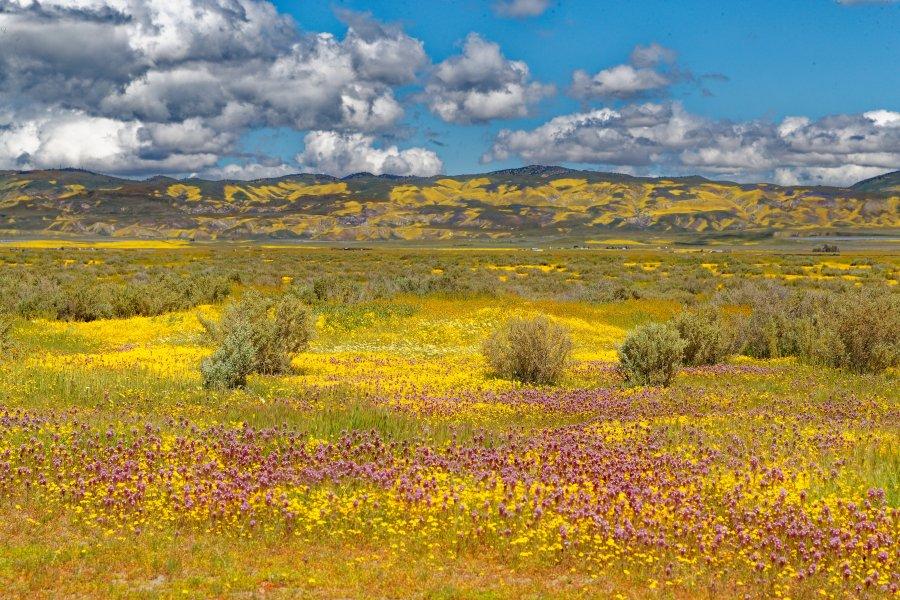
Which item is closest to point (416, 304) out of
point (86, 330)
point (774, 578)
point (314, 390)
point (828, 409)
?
point (86, 330)

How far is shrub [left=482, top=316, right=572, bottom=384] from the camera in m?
19.7

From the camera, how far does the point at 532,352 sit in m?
19.7

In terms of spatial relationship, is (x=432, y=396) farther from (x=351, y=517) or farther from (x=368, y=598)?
(x=368, y=598)

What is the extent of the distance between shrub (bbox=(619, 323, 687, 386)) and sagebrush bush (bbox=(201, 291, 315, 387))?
9371 mm

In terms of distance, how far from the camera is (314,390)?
53.6ft

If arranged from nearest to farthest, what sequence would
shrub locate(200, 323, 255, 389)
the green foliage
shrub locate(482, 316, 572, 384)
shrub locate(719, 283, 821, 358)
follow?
1. shrub locate(200, 323, 255, 389)
2. shrub locate(482, 316, 572, 384)
3. shrub locate(719, 283, 821, 358)
4. the green foliage

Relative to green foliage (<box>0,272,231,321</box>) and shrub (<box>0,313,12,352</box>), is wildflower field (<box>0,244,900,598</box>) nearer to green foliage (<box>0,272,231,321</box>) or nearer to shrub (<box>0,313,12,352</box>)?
shrub (<box>0,313,12,352</box>)

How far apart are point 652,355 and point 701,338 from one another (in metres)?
4.84

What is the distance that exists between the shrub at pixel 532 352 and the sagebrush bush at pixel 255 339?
19.8 feet

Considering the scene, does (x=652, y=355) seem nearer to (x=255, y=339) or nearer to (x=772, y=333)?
(x=772, y=333)

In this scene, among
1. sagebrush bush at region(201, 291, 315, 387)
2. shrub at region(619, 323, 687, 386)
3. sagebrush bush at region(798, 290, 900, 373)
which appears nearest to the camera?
sagebrush bush at region(201, 291, 315, 387)

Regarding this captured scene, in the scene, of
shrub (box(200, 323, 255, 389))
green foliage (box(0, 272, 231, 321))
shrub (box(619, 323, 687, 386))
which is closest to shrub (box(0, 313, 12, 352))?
green foliage (box(0, 272, 231, 321))

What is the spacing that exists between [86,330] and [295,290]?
39.4ft

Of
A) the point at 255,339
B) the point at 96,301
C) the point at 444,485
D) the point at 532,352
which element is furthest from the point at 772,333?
the point at 96,301
